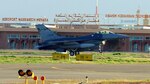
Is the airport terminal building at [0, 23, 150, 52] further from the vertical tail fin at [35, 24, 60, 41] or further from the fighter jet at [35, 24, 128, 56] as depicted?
the fighter jet at [35, 24, 128, 56]

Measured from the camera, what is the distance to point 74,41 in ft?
277

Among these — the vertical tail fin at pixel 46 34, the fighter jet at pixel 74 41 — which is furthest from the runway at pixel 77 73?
the vertical tail fin at pixel 46 34

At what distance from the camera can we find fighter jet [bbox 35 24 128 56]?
264ft

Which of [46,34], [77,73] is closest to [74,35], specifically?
[46,34]

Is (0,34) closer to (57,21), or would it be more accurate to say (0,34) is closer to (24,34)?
(24,34)

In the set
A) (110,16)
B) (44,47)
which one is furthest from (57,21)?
(44,47)

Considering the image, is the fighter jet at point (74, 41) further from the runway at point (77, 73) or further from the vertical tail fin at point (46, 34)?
the runway at point (77, 73)

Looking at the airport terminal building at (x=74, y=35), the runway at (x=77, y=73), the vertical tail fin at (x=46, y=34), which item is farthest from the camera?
the airport terminal building at (x=74, y=35)

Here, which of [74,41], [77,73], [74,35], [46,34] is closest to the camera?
[77,73]

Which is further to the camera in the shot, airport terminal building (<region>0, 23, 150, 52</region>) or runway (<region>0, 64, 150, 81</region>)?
airport terminal building (<region>0, 23, 150, 52</region>)

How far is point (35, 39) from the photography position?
12756 cm

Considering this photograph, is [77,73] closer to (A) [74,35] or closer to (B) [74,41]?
(B) [74,41]

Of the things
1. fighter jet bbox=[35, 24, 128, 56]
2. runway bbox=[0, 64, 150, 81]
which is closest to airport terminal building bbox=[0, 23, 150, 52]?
fighter jet bbox=[35, 24, 128, 56]

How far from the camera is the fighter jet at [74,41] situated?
80575mm
